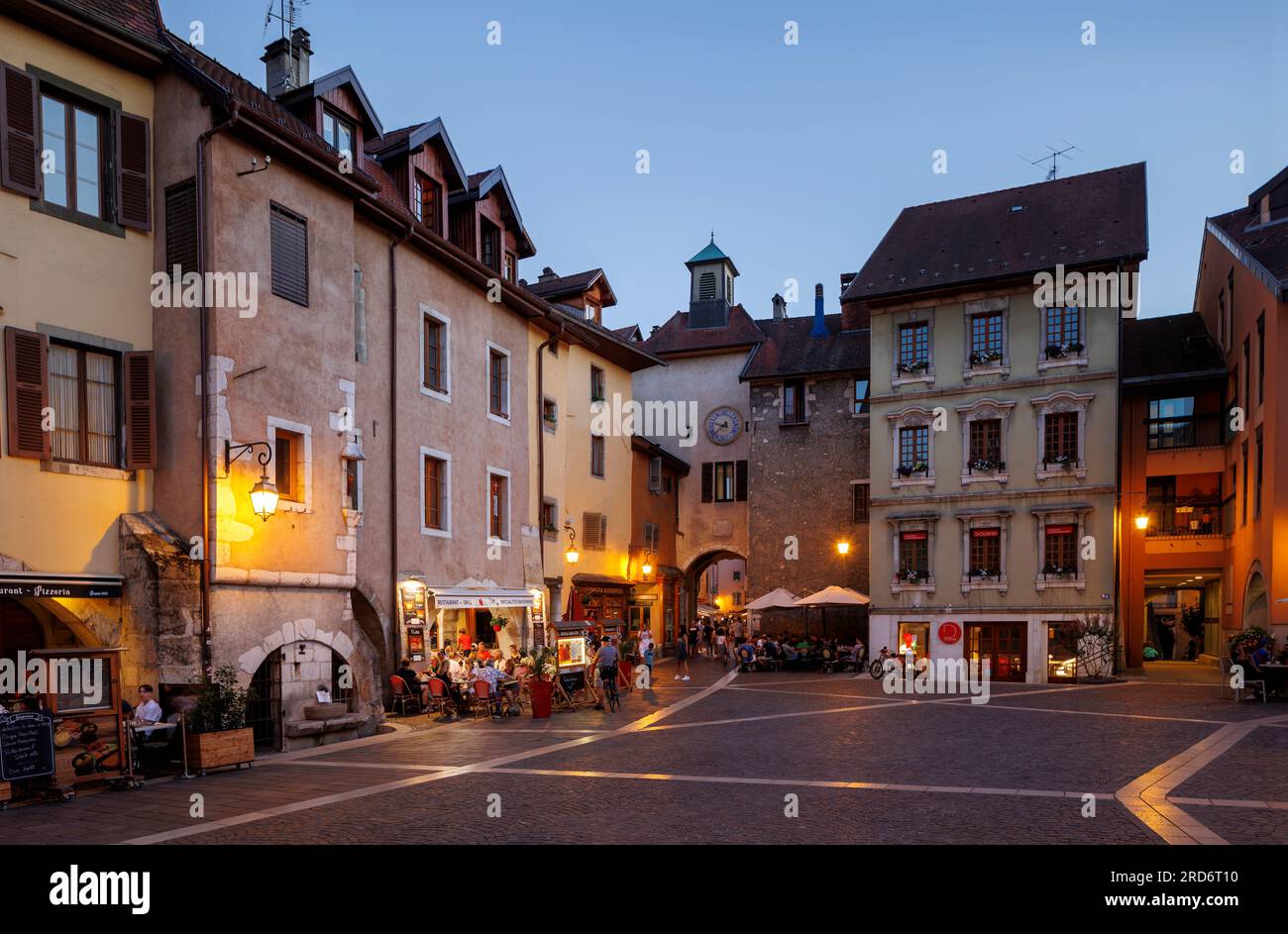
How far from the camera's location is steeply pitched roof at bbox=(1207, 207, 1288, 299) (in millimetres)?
24505

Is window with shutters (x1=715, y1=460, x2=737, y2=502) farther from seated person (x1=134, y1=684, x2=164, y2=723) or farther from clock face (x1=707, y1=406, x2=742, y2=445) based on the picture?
seated person (x1=134, y1=684, x2=164, y2=723)

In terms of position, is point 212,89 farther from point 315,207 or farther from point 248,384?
point 248,384

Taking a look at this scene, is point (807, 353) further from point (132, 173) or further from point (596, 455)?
point (132, 173)

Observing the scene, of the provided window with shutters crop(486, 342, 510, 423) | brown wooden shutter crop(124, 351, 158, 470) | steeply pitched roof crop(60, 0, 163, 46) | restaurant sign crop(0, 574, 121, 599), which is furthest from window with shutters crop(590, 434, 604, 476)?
restaurant sign crop(0, 574, 121, 599)

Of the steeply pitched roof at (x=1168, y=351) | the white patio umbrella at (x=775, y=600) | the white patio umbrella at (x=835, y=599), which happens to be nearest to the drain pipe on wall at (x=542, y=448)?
the white patio umbrella at (x=835, y=599)

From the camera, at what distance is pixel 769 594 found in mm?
34906

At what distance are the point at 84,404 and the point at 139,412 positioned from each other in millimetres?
707

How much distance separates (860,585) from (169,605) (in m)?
26.8

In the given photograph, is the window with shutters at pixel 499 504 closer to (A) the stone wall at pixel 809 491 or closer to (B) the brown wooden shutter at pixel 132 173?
(B) the brown wooden shutter at pixel 132 173

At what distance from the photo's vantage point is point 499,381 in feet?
84.1

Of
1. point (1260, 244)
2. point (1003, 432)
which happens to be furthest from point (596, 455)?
point (1260, 244)

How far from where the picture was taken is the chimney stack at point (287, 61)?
22.7 m

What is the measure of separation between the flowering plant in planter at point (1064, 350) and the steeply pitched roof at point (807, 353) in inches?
318
